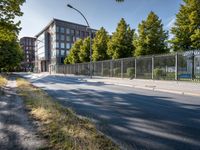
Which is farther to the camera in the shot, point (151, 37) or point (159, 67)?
point (151, 37)

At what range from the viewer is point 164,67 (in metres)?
21.5

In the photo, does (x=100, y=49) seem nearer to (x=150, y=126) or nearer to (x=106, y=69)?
(x=106, y=69)

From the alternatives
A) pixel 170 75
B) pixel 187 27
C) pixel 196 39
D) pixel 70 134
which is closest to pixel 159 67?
pixel 170 75

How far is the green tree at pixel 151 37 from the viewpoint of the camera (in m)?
26.8

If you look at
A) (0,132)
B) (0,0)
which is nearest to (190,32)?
(0,0)

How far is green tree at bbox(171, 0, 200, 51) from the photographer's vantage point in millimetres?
22234

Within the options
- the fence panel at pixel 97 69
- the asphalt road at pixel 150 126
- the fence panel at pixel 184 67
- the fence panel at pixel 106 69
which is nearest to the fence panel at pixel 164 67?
the fence panel at pixel 184 67

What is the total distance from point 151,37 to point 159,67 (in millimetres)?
5955

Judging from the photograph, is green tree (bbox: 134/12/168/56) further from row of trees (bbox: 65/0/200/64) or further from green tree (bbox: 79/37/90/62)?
green tree (bbox: 79/37/90/62)

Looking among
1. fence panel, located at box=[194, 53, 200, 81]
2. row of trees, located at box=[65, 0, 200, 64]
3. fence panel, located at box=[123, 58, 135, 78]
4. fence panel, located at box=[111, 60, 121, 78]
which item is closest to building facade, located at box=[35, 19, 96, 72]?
row of trees, located at box=[65, 0, 200, 64]

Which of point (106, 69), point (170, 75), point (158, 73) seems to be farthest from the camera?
point (106, 69)

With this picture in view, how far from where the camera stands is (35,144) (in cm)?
403

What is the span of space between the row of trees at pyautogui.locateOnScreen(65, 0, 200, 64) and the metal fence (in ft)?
7.09

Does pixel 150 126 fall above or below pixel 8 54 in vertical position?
below
